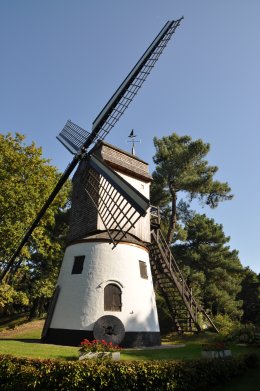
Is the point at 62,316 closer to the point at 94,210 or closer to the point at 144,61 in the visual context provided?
the point at 94,210

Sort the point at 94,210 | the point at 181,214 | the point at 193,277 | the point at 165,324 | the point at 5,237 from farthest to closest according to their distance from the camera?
1. the point at 181,214
2. the point at 193,277
3. the point at 165,324
4. the point at 5,237
5. the point at 94,210

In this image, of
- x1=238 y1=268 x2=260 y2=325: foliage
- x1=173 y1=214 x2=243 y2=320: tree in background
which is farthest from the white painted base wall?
x1=238 y1=268 x2=260 y2=325: foliage

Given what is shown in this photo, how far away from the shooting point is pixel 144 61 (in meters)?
17.1

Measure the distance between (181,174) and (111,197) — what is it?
16371 mm

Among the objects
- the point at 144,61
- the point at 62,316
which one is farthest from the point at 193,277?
the point at 144,61

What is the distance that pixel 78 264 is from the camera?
687 inches

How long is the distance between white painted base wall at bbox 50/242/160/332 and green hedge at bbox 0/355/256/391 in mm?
6158

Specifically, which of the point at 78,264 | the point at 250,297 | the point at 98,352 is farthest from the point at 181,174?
the point at 250,297

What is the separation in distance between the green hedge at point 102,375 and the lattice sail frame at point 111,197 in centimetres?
495

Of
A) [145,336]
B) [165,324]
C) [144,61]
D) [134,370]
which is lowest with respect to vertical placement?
[134,370]

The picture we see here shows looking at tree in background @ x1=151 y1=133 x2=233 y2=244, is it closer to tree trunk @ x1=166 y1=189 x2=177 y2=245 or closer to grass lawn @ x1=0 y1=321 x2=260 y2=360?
tree trunk @ x1=166 y1=189 x2=177 y2=245

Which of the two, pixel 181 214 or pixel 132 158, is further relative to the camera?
pixel 181 214

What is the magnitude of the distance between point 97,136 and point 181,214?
1996cm

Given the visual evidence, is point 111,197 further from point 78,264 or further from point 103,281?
point 78,264
